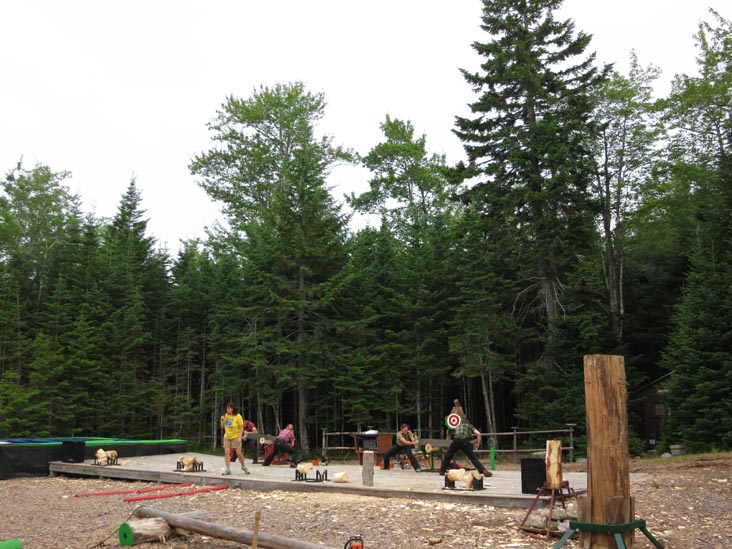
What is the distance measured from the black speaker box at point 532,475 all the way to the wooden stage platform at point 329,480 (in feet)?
0.57

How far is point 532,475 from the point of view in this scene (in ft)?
29.9

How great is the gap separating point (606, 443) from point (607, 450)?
0.18 ft

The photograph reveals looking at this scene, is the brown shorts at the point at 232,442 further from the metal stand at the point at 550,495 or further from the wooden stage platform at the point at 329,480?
the metal stand at the point at 550,495

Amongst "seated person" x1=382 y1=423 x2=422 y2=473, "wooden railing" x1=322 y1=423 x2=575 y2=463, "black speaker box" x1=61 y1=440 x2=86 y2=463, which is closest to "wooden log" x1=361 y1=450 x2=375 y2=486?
"seated person" x1=382 y1=423 x2=422 y2=473

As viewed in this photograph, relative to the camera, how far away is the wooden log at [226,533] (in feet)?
20.3

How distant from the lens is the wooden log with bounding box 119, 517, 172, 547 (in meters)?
7.73

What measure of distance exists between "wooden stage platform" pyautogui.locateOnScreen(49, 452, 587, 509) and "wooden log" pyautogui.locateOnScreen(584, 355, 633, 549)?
12.7 ft

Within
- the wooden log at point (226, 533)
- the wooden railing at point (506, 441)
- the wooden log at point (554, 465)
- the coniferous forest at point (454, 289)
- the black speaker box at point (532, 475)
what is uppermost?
the coniferous forest at point (454, 289)

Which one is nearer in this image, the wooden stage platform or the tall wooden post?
the tall wooden post

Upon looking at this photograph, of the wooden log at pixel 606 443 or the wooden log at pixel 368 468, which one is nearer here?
the wooden log at pixel 606 443

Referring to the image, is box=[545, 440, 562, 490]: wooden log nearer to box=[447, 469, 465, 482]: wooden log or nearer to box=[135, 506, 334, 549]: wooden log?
box=[447, 469, 465, 482]: wooden log

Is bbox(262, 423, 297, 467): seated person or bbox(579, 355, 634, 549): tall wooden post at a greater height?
bbox(579, 355, 634, 549): tall wooden post

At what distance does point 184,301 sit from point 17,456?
38.3ft

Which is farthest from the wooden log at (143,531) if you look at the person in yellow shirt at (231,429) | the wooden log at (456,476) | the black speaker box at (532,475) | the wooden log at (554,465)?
the black speaker box at (532,475)
